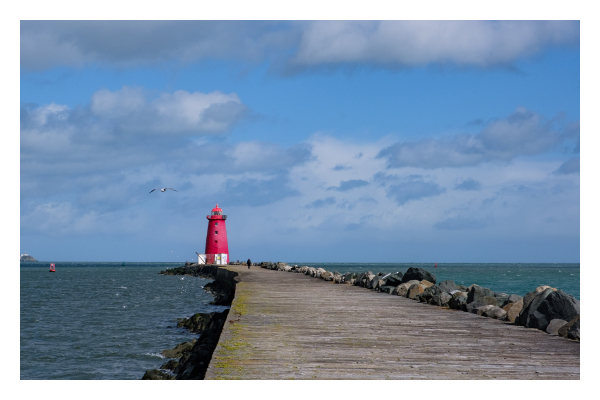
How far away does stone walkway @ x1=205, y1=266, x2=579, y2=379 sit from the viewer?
5.17m

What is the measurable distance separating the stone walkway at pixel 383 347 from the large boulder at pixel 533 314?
17 centimetres

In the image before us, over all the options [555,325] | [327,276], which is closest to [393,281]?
[327,276]

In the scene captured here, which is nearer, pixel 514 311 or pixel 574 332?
pixel 574 332

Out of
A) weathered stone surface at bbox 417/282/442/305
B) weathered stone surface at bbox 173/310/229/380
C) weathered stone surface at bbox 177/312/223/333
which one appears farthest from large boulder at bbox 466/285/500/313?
weathered stone surface at bbox 177/312/223/333

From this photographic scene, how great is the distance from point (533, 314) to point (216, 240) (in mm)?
52142

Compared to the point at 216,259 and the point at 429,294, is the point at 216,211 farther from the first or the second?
the point at 429,294

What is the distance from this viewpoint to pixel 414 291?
12.6 meters

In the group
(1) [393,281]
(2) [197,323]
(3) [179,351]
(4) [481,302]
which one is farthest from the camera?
(2) [197,323]

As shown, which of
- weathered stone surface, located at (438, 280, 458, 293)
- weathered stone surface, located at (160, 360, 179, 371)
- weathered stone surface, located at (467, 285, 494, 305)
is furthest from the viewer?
weathered stone surface, located at (438, 280, 458, 293)

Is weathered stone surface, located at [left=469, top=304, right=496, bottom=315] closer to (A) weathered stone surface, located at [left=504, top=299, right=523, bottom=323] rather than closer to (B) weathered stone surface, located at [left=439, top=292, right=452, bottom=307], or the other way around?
(A) weathered stone surface, located at [left=504, top=299, right=523, bottom=323]

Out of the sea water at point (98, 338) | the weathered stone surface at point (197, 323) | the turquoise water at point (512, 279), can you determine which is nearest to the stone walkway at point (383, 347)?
the sea water at point (98, 338)

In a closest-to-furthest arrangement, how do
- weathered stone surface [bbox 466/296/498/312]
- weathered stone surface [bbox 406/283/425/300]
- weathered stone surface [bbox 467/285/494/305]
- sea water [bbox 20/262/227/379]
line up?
weathered stone surface [bbox 466/296/498/312] → weathered stone surface [bbox 467/285/494/305] → weathered stone surface [bbox 406/283/425/300] → sea water [bbox 20/262/227/379]

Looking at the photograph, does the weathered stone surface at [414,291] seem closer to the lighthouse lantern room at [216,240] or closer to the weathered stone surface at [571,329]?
the weathered stone surface at [571,329]

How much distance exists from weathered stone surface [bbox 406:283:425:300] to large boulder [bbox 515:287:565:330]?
419 centimetres
